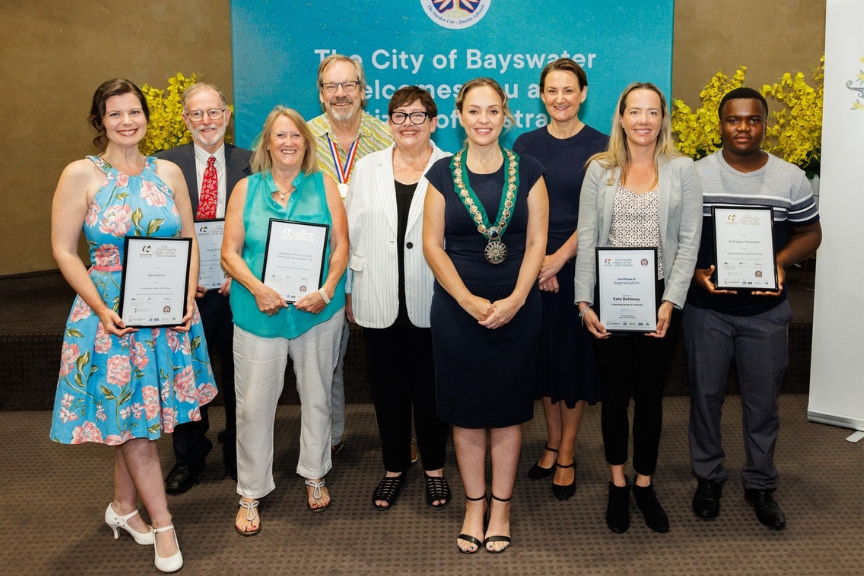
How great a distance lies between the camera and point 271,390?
2938 millimetres

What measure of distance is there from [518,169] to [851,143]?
2.08 metres

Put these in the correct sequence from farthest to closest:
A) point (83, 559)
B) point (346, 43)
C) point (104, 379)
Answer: point (346, 43) → point (83, 559) → point (104, 379)

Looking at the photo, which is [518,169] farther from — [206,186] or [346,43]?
[346,43]

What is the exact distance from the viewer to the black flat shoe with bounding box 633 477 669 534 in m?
2.87

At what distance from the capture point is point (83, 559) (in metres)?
2.75

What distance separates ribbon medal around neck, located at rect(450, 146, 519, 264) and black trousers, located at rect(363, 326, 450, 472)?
21.8 inches

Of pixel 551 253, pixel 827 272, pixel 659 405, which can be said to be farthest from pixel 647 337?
pixel 827 272

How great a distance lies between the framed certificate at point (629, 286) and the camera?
2.68 m

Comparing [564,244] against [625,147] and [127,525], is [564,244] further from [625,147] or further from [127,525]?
[127,525]

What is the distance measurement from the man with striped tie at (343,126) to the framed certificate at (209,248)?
1.84ft

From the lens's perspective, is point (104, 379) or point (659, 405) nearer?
point (104, 379)

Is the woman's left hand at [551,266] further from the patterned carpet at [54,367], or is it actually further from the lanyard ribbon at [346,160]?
the patterned carpet at [54,367]

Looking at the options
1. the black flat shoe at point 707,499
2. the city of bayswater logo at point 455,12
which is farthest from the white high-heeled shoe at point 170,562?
the city of bayswater logo at point 455,12

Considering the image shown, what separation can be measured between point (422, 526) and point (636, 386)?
1017 millimetres
